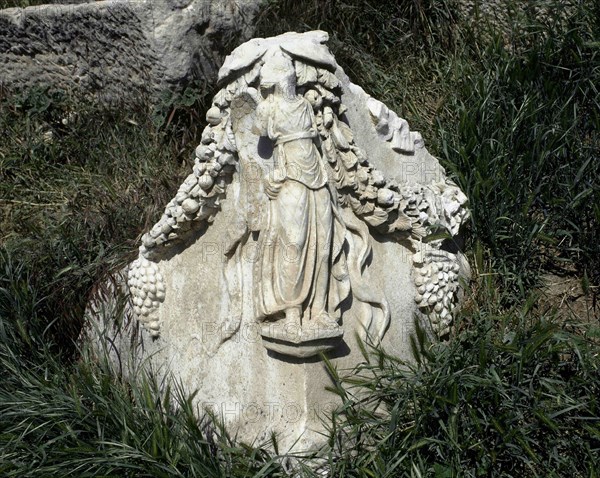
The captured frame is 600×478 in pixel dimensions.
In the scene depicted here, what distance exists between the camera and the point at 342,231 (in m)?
3.76

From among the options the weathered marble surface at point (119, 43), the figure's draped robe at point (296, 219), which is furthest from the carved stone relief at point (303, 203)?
the weathered marble surface at point (119, 43)

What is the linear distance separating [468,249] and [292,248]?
106 centimetres

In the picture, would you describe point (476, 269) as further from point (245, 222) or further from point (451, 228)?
point (245, 222)

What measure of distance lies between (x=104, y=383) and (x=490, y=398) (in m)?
1.46

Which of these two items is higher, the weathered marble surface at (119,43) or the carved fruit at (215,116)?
the carved fruit at (215,116)

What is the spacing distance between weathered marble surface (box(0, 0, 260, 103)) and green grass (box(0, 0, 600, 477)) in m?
0.11

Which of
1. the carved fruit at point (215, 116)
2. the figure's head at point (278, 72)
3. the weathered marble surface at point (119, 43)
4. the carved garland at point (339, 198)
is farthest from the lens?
the weathered marble surface at point (119, 43)

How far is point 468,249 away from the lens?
4.36 metres

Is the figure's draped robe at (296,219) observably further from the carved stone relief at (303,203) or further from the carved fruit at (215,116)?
the carved fruit at (215,116)

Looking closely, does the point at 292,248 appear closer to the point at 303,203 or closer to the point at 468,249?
the point at 303,203

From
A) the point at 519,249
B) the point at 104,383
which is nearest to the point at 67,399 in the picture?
the point at 104,383

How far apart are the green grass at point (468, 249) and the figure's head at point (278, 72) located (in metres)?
1.04

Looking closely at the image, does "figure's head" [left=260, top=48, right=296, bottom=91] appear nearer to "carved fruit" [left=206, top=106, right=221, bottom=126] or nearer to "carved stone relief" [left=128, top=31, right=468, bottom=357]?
"carved stone relief" [left=128, top=31, right=468, bottom=357]

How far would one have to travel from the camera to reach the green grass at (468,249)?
3613mm
